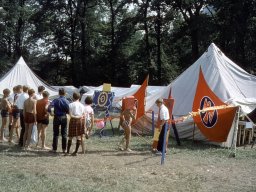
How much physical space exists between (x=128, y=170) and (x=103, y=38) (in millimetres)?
42076

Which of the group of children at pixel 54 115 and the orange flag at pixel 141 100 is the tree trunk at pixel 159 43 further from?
the group of children at pixel 54 115

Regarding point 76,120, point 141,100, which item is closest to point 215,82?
point 141,100

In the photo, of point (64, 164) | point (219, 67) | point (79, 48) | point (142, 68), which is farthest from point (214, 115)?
point (79, 48)

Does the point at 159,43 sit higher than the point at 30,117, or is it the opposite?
the point at 159,43

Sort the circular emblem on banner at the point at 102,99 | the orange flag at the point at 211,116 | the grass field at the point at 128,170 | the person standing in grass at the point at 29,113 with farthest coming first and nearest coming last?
the circular emblem on banner at the point at 102,99 < the orange flag at the point at 211,116 < the person standing in grass at the point at 29,113 < the grass field at the point at 128,170

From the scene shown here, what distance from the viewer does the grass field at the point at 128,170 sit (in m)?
7.49

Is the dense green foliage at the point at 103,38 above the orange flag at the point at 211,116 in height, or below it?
above

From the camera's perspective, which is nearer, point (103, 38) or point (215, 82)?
point (215, 82)

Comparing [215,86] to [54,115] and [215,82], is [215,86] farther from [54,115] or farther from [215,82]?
[54,115]

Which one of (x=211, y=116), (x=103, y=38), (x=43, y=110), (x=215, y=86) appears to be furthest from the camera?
(x=103, y=38)

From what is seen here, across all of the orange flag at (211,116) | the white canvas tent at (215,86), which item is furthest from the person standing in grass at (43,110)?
the white canvas tent at (215,86)

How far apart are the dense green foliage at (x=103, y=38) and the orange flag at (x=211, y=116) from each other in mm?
27207

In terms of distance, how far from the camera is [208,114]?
490 inches

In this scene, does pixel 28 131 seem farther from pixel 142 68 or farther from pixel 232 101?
pixel 142 68
